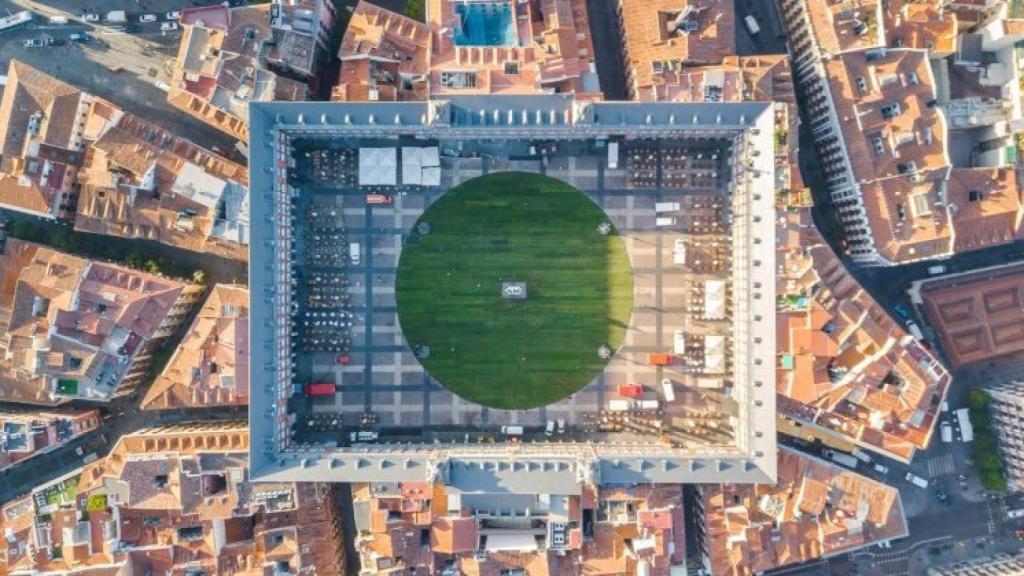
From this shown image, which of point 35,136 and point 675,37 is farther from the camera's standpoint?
point 35,136

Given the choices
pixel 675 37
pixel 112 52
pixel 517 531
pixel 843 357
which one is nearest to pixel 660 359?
pixel 843 357

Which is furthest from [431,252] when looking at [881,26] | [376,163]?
[881,26]

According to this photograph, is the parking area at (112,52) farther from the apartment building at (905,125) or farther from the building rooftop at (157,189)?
the apartment building at (905,125)

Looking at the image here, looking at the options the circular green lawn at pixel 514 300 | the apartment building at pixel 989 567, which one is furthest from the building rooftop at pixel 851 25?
the apartment building at pixel 989 567

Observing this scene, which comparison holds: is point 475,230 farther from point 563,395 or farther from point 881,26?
point 881,26

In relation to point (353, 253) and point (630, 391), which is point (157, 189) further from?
point (630, 391)

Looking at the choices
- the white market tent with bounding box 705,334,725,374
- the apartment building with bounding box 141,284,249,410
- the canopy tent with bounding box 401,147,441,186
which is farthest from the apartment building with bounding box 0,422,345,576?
the white market tent with bounding box 705,334,725,374

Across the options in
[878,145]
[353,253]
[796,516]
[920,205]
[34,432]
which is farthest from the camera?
[34,432]
